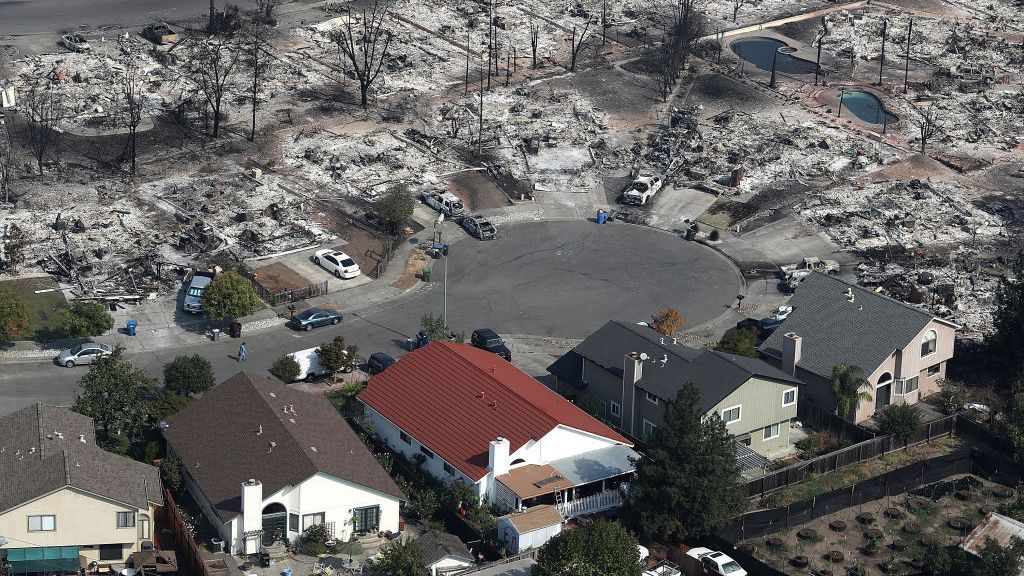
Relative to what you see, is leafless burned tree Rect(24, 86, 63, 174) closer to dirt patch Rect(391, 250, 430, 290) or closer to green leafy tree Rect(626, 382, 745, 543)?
dirt patch Rect(391, 250, 430, 290)

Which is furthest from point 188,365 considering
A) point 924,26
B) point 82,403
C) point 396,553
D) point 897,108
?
point 924,26

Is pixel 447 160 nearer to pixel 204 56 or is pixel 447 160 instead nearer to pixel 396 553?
pixel 204 56

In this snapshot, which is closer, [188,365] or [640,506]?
[640,506]

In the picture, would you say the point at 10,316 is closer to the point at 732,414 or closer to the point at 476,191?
the point at 476,191

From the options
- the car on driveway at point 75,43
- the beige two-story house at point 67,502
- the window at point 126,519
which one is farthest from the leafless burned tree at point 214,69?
the window at point 126,519

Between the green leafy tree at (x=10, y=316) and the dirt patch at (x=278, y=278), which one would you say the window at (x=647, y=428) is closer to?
the dirt patch at (x=278, y=278)
